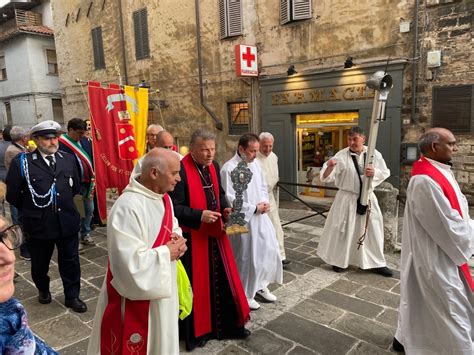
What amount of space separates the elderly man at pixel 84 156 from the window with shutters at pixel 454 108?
6826 mm

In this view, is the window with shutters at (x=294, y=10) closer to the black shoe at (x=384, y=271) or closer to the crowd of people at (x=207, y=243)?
the crowd of people at (x=207, y=243)

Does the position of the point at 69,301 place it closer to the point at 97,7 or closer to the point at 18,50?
the point at 97,7

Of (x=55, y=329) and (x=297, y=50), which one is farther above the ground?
(x=297, y=50)

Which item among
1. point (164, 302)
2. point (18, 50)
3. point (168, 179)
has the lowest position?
point (164, 302)

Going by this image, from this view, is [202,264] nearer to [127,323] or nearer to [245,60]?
[127,323]

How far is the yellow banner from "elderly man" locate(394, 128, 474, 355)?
447cm

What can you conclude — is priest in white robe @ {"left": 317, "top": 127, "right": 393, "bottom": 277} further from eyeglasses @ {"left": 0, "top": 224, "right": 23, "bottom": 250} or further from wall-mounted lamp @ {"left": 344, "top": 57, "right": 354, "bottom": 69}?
wall-mounted lamp @ {"left": 344, "top": 57, "right": 354, "bottom": 69}

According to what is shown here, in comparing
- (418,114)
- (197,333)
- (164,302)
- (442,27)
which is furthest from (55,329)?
(442,27)

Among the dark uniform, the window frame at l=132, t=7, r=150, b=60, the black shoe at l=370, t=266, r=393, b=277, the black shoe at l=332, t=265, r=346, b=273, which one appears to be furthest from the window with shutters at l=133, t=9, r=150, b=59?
the black shoe at l=370, t=266, r=393, b=277

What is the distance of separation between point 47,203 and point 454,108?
7606 mm

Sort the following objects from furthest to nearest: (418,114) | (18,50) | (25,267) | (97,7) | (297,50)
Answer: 1. (18,50)
2. (97,7)
3. (297,50)
4. (418,114)
5. (25,267)

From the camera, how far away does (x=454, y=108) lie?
7645mm

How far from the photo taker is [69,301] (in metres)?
3.91

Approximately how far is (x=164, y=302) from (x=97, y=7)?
15.2 meters
